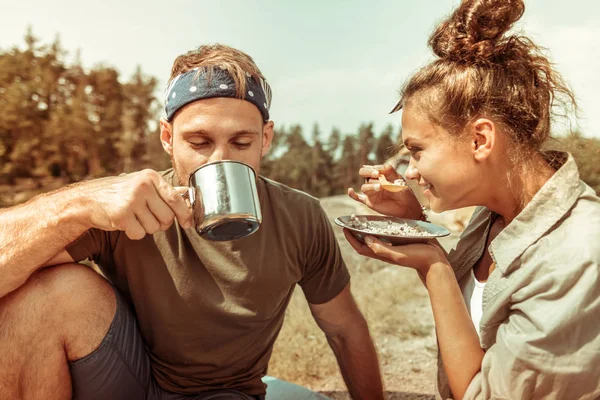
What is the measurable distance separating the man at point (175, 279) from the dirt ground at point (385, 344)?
37.1 inches

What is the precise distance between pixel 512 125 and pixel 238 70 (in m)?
1.37

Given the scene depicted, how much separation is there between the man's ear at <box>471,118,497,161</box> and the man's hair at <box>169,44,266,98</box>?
1165 millimetres

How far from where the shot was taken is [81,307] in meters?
2.09

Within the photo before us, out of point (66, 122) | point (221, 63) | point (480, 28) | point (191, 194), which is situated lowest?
point (66, 122)

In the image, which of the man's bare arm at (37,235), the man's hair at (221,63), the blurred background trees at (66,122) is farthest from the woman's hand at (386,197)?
the blurred background trees at (66,122)

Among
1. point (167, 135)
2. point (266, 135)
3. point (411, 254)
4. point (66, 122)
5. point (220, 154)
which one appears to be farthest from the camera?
point (66, 122)

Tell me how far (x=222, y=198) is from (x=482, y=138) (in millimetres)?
1192

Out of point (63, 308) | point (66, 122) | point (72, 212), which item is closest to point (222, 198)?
point (72, 212)

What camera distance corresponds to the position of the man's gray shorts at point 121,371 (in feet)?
6.98

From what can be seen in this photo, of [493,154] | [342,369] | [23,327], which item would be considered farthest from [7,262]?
[493,154]

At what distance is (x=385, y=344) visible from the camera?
4.52 meters

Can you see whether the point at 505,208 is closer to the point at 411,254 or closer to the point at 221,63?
the point at 411,254

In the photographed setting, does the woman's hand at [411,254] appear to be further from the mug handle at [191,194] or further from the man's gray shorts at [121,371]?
the man's gray shorts at [121,371]

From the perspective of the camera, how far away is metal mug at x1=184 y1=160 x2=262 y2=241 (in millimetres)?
1774
